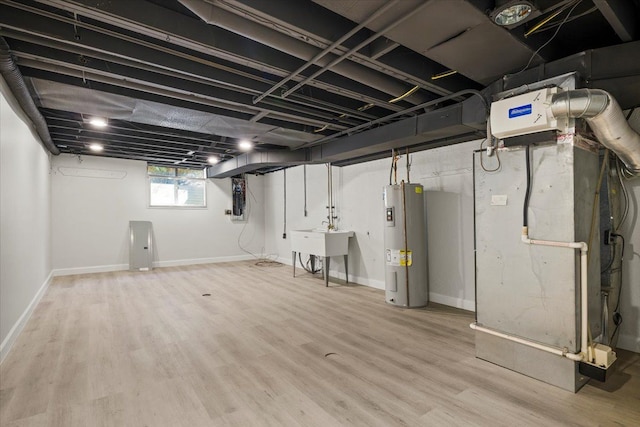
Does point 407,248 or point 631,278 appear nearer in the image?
point 631,278

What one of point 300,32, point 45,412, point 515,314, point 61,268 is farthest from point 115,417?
point 61,268

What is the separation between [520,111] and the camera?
2293 millimetres

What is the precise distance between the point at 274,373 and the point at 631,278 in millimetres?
3195

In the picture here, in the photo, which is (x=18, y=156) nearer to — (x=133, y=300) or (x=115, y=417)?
(x=133, y=300)

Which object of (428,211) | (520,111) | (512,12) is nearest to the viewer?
(512,12)

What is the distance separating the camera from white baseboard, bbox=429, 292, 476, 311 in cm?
401

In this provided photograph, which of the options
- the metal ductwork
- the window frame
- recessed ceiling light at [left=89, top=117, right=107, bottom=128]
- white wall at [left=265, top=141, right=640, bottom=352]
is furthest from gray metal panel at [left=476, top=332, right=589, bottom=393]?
the window frame

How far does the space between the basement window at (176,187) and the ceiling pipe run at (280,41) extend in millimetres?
6282

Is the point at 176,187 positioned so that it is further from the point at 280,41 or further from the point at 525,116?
the point at 525,116

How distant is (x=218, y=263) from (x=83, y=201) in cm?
310

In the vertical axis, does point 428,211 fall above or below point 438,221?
above

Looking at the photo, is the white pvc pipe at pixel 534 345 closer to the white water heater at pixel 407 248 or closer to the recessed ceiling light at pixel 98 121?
the white water heater at pixel 407 248

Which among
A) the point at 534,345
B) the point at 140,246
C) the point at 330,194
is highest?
the point at 330,194

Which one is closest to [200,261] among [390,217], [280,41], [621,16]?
[390,217]
